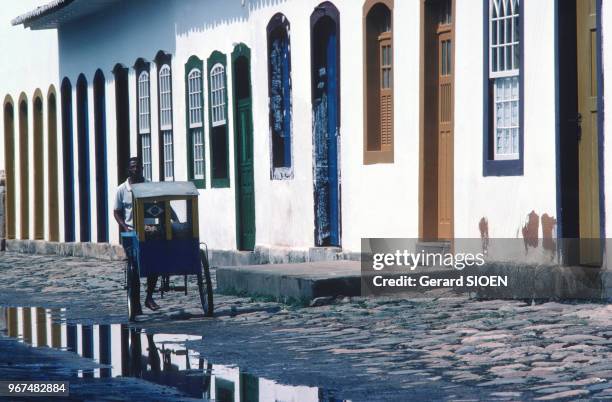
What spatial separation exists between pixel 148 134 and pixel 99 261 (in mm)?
2559

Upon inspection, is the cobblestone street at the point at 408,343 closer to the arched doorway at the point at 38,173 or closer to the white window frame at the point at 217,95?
the white window frame at the point at 217,95

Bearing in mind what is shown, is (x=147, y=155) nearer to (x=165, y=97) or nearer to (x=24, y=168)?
(x=165, y=97)

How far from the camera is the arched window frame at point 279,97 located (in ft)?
63.8

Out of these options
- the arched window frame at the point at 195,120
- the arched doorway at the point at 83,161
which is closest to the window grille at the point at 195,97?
the arched window frame at the point at 195,120

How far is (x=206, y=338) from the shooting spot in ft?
40.4

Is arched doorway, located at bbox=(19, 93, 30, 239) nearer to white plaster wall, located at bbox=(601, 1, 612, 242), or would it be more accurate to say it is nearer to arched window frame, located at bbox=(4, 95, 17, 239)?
arched window frame, located at bbox=(4, 95, 17, 239)

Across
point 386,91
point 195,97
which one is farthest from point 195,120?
point 386,91

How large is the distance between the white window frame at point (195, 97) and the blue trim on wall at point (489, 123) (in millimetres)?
9043

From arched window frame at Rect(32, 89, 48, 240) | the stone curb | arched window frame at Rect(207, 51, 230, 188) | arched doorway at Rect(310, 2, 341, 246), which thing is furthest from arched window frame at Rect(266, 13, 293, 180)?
arched window frame at Rect(32, 89, 48, 240)

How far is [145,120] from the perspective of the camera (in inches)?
1014

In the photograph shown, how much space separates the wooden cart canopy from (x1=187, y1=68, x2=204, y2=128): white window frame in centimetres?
900

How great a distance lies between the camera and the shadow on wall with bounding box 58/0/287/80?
22156 mm

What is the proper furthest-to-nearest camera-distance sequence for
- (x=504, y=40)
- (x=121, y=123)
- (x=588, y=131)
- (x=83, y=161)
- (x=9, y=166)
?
(x=9, y=166)
(x=83, y=161)
(x=121, y=123)
(x=504, y=40)
(x=588, y=131)

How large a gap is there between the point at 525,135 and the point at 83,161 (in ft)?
54.4
